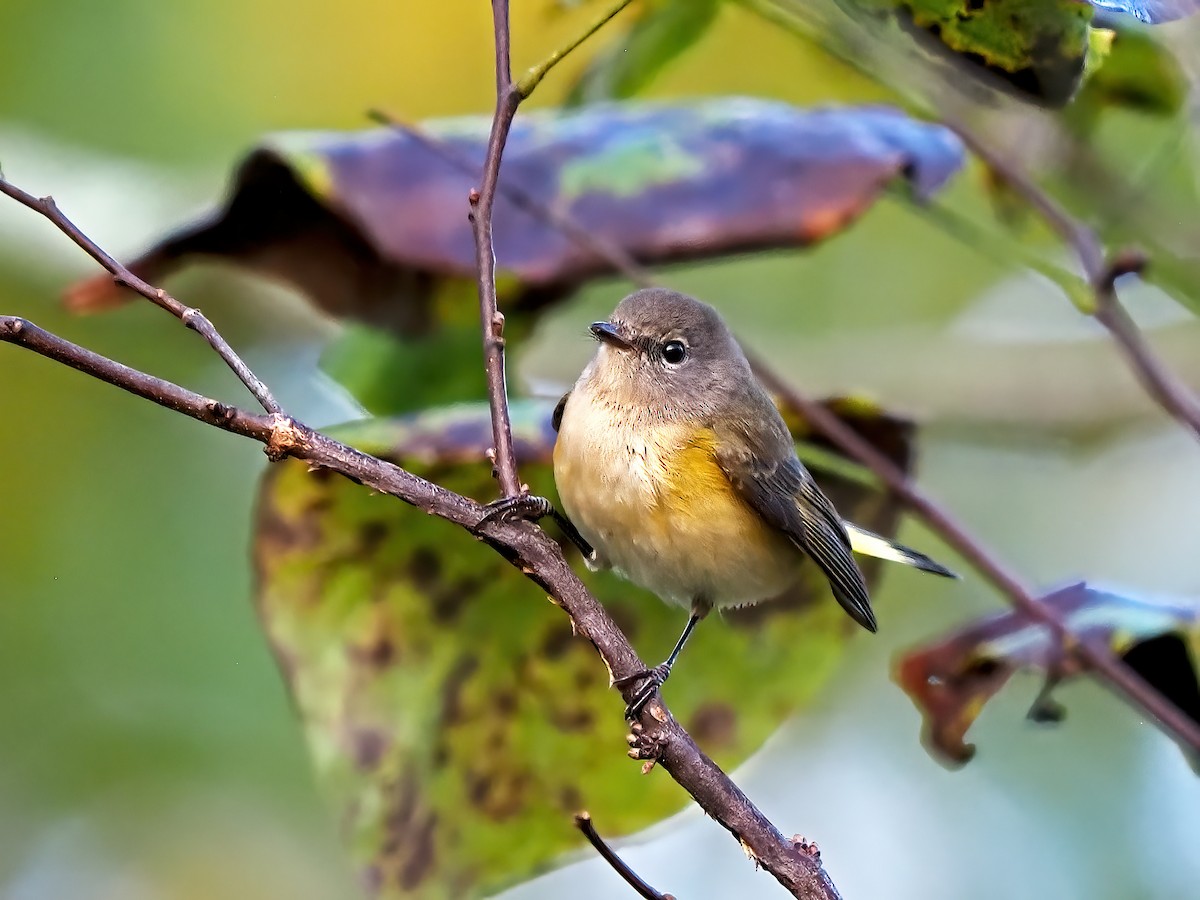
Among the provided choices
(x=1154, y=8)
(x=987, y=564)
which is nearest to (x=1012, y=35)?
→ (x=1154, y=8)

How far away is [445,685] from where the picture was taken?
1.97 metres

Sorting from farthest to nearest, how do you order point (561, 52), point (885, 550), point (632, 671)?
point (885, 550) → point (632, 671) → point (561, 52)

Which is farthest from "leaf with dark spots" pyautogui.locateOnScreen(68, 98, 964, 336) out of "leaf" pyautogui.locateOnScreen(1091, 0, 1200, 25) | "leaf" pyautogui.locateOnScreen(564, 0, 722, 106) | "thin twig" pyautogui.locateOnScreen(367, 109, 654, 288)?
"leaf" pyautogui.locateOnScreen(1091, 0, 1200, 25)

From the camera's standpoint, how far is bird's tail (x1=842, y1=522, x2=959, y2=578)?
260 cm

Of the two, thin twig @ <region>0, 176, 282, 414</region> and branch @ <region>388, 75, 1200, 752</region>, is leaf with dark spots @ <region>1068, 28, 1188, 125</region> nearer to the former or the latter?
branch @ <region>388, 75, 1200, 752</region>

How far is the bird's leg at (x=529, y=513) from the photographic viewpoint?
4.48 ft

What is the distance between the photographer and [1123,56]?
2.23 meters

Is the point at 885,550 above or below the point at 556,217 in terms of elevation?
below

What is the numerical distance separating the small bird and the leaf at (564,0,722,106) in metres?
0.40

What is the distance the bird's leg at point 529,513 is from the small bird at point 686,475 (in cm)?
1

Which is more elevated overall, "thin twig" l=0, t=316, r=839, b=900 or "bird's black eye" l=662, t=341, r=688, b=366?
"bird's black eye" l=662, t=341, r=688, b=366

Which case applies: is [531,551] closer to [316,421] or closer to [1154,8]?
[1154,8]

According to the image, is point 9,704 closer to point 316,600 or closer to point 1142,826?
point 316,600

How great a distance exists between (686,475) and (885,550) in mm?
623
